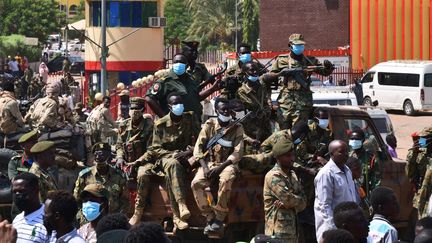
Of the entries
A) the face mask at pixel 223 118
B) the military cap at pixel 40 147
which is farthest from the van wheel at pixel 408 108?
the military cap at pixel 40 147

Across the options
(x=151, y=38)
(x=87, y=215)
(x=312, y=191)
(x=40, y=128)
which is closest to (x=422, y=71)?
(x=151, y=38)

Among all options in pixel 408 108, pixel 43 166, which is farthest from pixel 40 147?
pixel 408 108

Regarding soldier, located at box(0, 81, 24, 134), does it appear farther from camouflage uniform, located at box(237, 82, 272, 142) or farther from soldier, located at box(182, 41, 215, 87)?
camouflage uniform, located at box(237, 82, 272, 142)

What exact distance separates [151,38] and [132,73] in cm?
146

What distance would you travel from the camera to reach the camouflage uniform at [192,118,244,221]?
40.0 ft

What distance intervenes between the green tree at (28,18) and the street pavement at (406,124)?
38.4 m

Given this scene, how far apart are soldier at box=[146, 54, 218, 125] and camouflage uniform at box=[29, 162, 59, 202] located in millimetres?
2617

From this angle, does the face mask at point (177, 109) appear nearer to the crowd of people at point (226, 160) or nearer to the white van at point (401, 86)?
the crowd of people at point (226, 160)

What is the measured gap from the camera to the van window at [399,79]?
4147cm

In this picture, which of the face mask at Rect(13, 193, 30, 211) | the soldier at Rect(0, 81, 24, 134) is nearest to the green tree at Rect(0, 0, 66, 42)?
the soldier at Rect(0, 81, 24, 134)

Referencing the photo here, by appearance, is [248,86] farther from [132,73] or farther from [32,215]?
[132,73]

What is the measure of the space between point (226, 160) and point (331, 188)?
1721mm

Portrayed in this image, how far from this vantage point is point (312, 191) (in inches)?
509

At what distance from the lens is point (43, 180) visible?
11.1m
